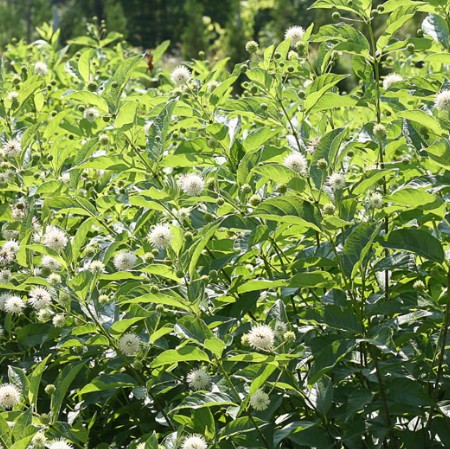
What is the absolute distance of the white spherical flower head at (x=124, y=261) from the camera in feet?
7.11

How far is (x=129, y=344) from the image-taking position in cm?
205

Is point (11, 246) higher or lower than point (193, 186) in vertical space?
lower

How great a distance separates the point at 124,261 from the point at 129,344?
0.22 m

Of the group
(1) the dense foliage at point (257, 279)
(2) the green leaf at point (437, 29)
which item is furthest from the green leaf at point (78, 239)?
(2) the green leaf at point (437, 29)

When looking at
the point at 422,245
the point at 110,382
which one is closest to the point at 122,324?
the point at 110,382

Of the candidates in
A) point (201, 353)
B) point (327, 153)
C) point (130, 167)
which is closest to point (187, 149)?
point (130, 167)

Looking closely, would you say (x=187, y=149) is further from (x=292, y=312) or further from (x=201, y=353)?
(x=201, y=353)

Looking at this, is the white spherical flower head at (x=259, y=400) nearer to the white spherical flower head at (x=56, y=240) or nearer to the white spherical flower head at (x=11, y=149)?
the white spherical flower head at (x=56, y=240)

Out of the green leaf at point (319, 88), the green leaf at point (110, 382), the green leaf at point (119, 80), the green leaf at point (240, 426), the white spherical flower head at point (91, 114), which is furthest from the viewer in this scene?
the white spherical flower head at point (91, 114)

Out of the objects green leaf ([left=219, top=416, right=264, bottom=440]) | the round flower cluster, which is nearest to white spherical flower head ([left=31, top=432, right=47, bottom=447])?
green leaf ([left=219, top=416, right=264, bottom=440])

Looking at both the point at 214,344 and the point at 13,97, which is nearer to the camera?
the point at 214,344

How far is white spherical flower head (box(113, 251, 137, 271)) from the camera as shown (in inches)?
85.4

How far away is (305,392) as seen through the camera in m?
1.97

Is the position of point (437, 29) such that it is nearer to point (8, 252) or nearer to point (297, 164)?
point (297, 164)
